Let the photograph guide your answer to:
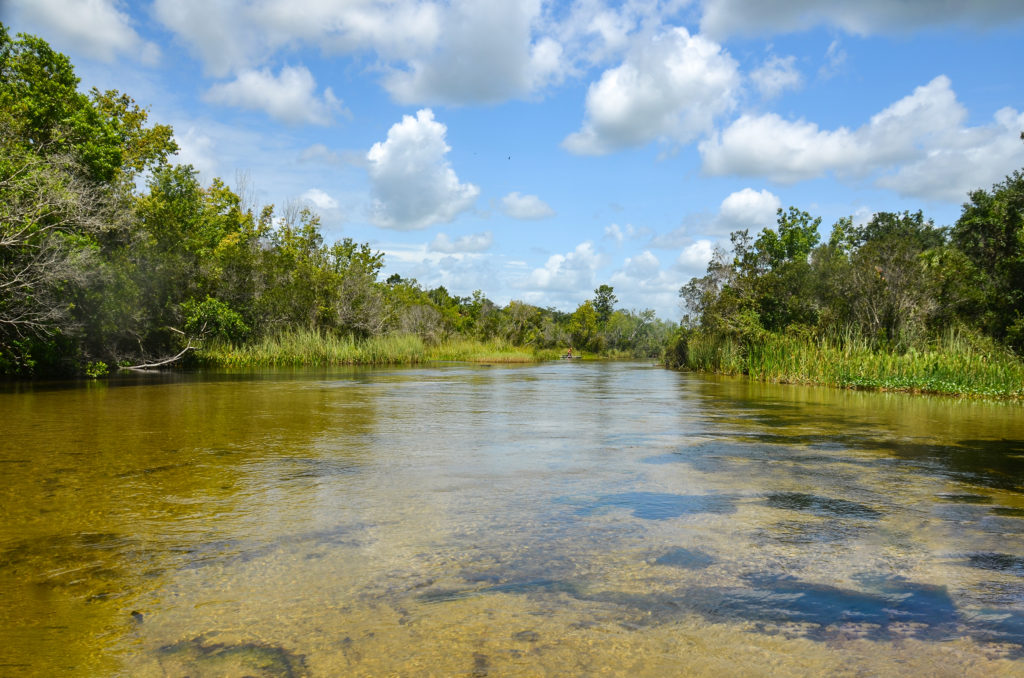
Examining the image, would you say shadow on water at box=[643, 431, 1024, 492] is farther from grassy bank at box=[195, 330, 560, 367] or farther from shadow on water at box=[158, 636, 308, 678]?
grassy bank at box=[195, 330, 560, 367]

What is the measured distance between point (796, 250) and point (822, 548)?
4007 cm

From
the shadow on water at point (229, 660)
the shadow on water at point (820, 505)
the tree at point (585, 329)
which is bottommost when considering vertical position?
the shadow on water at point (229, 660)

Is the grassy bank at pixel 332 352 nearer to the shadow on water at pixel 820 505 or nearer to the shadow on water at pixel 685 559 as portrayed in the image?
the shadow on water at pixel 820 505

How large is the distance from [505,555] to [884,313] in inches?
846

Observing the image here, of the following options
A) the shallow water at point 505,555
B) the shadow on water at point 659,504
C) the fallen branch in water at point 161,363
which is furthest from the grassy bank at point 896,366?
the fallen branch in water at point 161,363

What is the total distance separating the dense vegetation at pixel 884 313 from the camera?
17125 mm

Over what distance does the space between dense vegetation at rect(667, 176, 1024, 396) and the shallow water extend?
10061 mm

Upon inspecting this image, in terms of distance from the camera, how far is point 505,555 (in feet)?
12.1

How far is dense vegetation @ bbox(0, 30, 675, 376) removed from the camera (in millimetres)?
15609

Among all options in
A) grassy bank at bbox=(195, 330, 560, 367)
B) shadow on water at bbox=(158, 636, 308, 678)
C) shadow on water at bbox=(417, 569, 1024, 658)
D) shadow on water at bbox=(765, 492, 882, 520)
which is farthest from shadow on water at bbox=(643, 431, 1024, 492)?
grassy bank at bbox=(195, 330, 560, 367)

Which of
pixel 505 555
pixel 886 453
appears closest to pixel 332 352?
pixel 886 453

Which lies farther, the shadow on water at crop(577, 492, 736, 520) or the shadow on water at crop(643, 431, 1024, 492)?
the shadow on water at crop(643, 431, 1024, 492)

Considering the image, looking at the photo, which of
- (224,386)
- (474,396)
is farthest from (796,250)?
(224,386)

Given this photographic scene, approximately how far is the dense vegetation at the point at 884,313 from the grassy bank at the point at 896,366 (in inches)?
1.2
